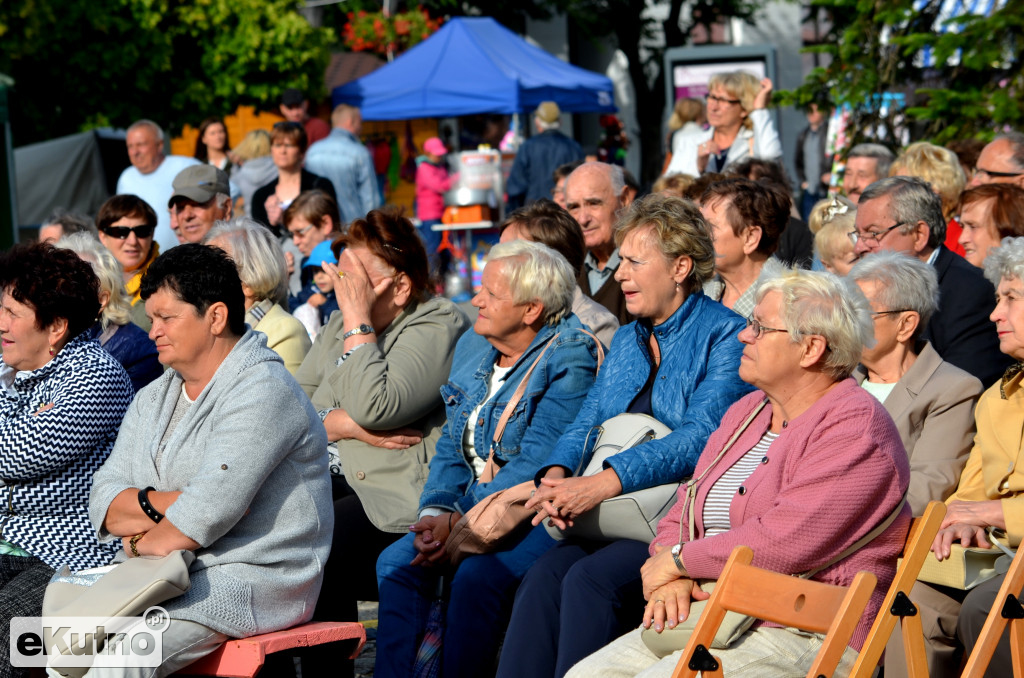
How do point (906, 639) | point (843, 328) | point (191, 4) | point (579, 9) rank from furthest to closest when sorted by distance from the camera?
1. point (579, 9)
2. point (191, 4)
3. point (843, 328)
4. point (906, 639)

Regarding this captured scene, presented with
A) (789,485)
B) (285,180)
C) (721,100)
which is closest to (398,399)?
(789,485)

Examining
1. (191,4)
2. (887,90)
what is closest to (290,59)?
(191,4)

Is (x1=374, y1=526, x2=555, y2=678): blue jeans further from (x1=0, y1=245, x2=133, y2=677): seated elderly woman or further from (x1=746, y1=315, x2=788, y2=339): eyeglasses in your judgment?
(x1=746, y1=315, x2=788, y2=339): eyeglasses

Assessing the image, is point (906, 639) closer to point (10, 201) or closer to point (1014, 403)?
point (1014, 403)

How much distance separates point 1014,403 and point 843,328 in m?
0.81

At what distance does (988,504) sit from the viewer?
403 centimetres

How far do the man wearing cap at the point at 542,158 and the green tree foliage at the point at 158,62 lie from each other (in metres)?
7.76

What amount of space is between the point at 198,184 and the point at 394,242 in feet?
9.44

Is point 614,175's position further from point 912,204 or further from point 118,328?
point 118,328

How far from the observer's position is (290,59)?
1975 cm

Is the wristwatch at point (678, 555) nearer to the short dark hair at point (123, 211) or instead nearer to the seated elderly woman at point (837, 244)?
the seated elderly woman at point (837, 244)

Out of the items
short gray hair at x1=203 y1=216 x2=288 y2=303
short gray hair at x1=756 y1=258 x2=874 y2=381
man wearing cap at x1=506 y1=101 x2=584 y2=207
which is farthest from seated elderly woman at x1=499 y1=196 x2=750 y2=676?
man wearing cap at x1=506 y1=101 x2=584 y2=207

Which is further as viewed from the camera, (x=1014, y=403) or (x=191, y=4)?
(x=191, y=4)

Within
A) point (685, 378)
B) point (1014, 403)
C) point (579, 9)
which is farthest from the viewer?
point (579, 9)
